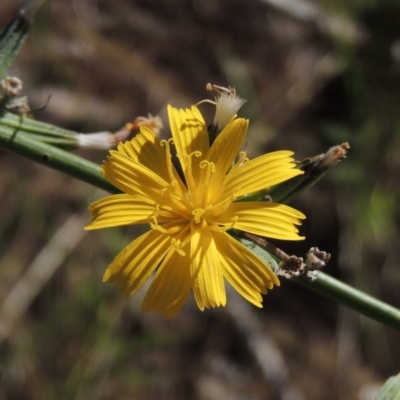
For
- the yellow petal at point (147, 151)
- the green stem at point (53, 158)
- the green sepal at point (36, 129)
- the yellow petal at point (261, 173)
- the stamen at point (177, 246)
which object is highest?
the yellow petal at point (261, 173)

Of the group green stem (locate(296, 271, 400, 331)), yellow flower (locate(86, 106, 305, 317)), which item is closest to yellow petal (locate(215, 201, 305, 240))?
yellow flower (locate(86, 106, 305, 317))

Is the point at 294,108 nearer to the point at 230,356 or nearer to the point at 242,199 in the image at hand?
the point at 230,356

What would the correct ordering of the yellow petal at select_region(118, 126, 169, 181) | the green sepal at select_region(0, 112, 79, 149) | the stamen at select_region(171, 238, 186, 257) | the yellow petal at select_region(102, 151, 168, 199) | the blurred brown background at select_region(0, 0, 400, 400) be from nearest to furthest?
1. the stamen at select_region(171, 238, 186, 257)
2. the yellow petal at select_region(102, 151, 168, 199)
3. the yellow petal at select_region(118, 126, 169, 181)
4. the green sepal at select_region(0, 112, 79, 149)
5. the blurred brown background at select_region(0, 0, 400, 400)

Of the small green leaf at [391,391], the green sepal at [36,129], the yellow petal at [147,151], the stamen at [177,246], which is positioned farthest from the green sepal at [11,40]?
the small green leaf at [391,391]

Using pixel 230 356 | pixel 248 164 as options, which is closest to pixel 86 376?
pixel 230 356

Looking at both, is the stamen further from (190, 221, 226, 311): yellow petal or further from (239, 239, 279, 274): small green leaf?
(239, 239, 279, 274): small green leaf

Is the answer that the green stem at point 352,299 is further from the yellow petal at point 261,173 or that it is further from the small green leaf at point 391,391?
the yellow petal at point 261,173

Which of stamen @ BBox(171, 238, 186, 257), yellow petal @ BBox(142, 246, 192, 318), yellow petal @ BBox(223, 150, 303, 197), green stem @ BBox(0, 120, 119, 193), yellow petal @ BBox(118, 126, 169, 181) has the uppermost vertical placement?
yellow petal @ BBox(223, 150, 303, 197)
